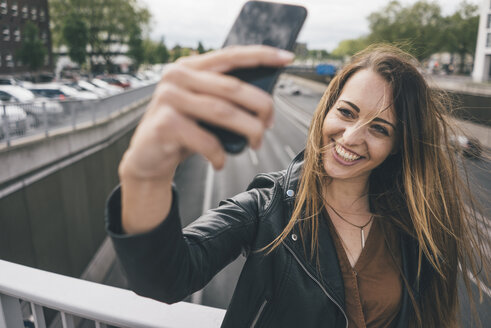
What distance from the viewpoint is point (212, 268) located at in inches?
50.6

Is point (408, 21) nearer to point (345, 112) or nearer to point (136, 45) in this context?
point (136, 45)

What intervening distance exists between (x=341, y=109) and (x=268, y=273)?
2.45ft

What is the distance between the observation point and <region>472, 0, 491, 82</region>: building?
5244 cm

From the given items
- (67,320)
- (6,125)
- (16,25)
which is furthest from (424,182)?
(16,25)

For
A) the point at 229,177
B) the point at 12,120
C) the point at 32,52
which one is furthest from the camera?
the point at 32,52

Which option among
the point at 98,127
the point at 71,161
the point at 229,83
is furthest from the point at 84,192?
the point at 229,83

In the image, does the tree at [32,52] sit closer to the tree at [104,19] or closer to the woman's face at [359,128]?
the tree at [104,19]

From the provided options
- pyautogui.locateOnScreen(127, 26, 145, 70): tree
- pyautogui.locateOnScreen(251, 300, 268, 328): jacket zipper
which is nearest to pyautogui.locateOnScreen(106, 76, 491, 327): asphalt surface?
pyautogui.locateOnScreen(251, 300, 268, 328): jacket zipper

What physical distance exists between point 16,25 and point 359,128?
2042 centimetres

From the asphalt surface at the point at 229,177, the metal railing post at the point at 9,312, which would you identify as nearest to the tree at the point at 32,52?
the asphalt surface at the point at 229,177

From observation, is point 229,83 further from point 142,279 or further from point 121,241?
point 142,279

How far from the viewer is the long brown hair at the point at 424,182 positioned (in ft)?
5.13

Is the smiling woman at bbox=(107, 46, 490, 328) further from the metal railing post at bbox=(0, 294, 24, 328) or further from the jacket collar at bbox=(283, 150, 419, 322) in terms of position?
the metal railing post at bbox=(0, 294, 24, 328)

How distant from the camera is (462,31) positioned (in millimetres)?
68375
